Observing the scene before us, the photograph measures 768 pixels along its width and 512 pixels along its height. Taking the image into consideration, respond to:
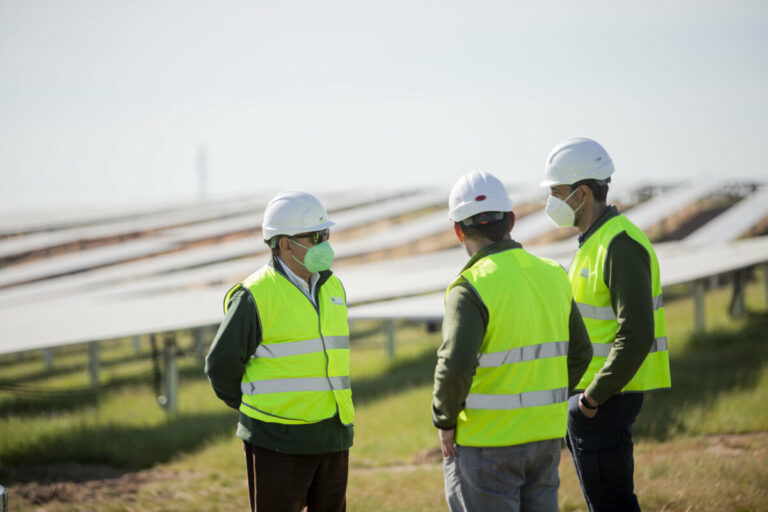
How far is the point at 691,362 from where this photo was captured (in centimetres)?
1052

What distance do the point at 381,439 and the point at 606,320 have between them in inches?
208

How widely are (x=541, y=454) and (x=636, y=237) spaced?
1.10 m

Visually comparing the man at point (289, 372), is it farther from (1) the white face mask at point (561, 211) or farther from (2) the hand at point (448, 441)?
(1) the white face mask at point (561, 211)

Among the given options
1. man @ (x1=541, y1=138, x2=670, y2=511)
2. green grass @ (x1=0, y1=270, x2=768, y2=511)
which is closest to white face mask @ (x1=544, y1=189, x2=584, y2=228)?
man @ (x1=541, y1=138, x2=670, y2=511)

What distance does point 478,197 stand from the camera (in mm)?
2938

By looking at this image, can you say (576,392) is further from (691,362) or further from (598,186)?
(691,362)

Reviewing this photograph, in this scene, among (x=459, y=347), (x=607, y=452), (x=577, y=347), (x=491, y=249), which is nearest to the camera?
(x=459, y=347)

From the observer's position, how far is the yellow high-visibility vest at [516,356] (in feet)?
9.18

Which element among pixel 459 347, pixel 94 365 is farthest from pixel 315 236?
pixel 94 365

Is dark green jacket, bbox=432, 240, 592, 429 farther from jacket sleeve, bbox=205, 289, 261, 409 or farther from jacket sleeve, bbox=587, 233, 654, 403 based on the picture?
jacket sleeve, bbox=205, 289, 261, 409

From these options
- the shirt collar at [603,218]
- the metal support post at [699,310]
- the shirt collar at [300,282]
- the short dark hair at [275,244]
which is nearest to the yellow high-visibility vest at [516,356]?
the shirt collar at [603,218]

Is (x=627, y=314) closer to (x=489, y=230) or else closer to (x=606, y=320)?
(x=606, y=320)

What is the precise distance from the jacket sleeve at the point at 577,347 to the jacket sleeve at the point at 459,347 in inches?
20.2

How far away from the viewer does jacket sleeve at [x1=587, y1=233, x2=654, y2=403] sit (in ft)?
10.5
